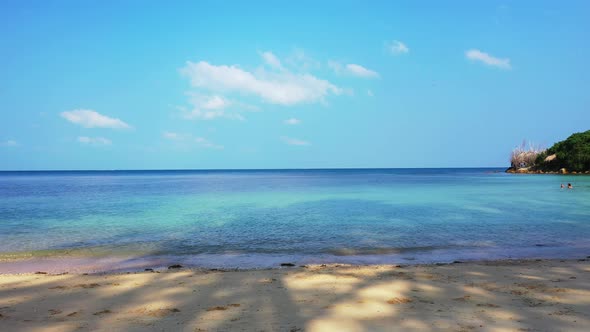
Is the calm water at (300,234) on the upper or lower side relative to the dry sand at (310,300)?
lower

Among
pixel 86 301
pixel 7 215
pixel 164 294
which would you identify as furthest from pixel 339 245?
pixel 7 215

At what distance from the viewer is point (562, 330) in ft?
16.3

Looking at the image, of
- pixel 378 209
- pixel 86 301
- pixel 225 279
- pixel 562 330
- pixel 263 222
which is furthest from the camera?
pixel 378 209

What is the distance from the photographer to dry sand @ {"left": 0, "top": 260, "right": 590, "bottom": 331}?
535 cm

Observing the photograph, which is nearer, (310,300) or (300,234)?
(310,300)

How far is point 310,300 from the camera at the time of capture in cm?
657

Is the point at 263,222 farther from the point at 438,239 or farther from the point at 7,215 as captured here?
the point at 7,215

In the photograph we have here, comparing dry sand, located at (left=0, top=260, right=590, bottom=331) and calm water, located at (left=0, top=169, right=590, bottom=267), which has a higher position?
dry sand, located at (left=0, top=260, right=590, bottom=331)

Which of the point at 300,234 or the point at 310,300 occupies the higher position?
the point at 310,300

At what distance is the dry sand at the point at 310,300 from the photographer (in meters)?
5.35

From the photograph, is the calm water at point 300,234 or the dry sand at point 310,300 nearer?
the dry sand at point 310,300

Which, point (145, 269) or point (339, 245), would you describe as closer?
point (145, 269)

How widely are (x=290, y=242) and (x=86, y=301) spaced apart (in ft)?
25.8

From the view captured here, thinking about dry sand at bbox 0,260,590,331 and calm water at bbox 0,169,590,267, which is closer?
dry sand at bbox 0,260,590,331
